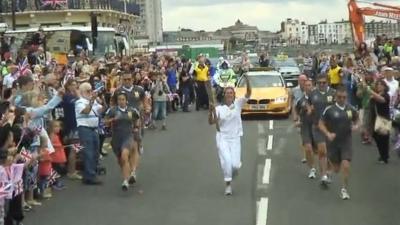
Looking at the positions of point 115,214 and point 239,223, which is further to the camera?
point 115,214

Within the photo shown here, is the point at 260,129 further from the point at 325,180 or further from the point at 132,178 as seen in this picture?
the point at 325,180

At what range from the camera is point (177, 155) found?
57.9 feet

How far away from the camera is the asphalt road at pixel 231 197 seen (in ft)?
37.4

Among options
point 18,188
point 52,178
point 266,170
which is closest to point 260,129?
point 266,170

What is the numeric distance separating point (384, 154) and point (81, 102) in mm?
5789

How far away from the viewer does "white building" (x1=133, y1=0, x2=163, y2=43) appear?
172 meters

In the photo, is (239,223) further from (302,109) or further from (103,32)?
(103,32)

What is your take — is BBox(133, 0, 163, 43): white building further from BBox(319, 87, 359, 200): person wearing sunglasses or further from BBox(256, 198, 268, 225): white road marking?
BBox(256, 198, 268, 225): white road marking

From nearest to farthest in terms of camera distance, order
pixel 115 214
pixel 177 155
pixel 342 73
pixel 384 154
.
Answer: pixel 115 214, pixel 384 154, pixel 177 155, pixel 342 73

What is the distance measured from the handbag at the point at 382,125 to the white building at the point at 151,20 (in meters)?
151

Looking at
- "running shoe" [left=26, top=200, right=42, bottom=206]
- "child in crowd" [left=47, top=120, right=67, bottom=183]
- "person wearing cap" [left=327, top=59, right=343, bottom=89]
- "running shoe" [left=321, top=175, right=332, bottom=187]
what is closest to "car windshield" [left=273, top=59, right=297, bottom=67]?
"person wearing cap" [left=327, top=59, right=343, bottom=89]

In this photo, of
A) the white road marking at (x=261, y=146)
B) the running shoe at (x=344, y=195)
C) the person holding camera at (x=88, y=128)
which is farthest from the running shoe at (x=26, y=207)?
the white road marking at (x=261, y=146)

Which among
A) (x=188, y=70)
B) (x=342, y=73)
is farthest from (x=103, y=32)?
(x=342, y=73)

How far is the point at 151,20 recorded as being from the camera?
595 feet
